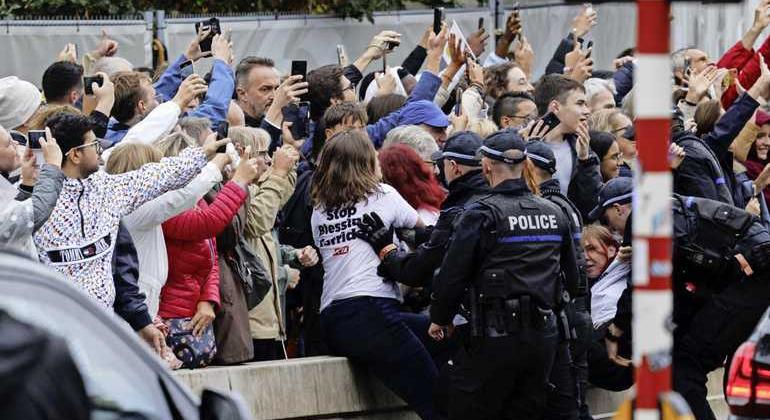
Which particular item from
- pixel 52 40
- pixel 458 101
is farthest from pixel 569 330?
pixel 52 40

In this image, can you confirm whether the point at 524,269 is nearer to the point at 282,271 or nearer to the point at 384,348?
the point at 384,348

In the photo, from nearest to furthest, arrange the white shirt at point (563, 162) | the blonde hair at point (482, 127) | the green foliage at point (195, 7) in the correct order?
the blonde hair at point (482, 127), the white shirt at point (563, 162), the green foliage at point (195, 7)

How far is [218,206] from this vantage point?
8953 millimetres

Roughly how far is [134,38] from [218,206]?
585 cm

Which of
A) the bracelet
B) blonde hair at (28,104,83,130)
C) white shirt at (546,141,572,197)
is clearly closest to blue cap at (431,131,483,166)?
the bracelet

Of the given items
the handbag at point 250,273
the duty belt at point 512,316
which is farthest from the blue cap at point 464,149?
the handbag at point 250,273

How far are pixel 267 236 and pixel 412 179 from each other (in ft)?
3.10

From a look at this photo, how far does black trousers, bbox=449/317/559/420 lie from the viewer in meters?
9.01

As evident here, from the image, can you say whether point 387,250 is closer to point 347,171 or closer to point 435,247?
point 435,247

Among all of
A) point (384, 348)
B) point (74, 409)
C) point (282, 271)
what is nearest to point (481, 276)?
point (384, 348)

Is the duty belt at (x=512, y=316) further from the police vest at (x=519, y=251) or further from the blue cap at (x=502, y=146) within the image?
the blue cap at (x=502, y=146)

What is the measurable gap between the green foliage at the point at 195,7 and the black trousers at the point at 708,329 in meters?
7.75

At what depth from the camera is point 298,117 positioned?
12.0 metres

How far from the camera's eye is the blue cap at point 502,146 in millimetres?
9188
